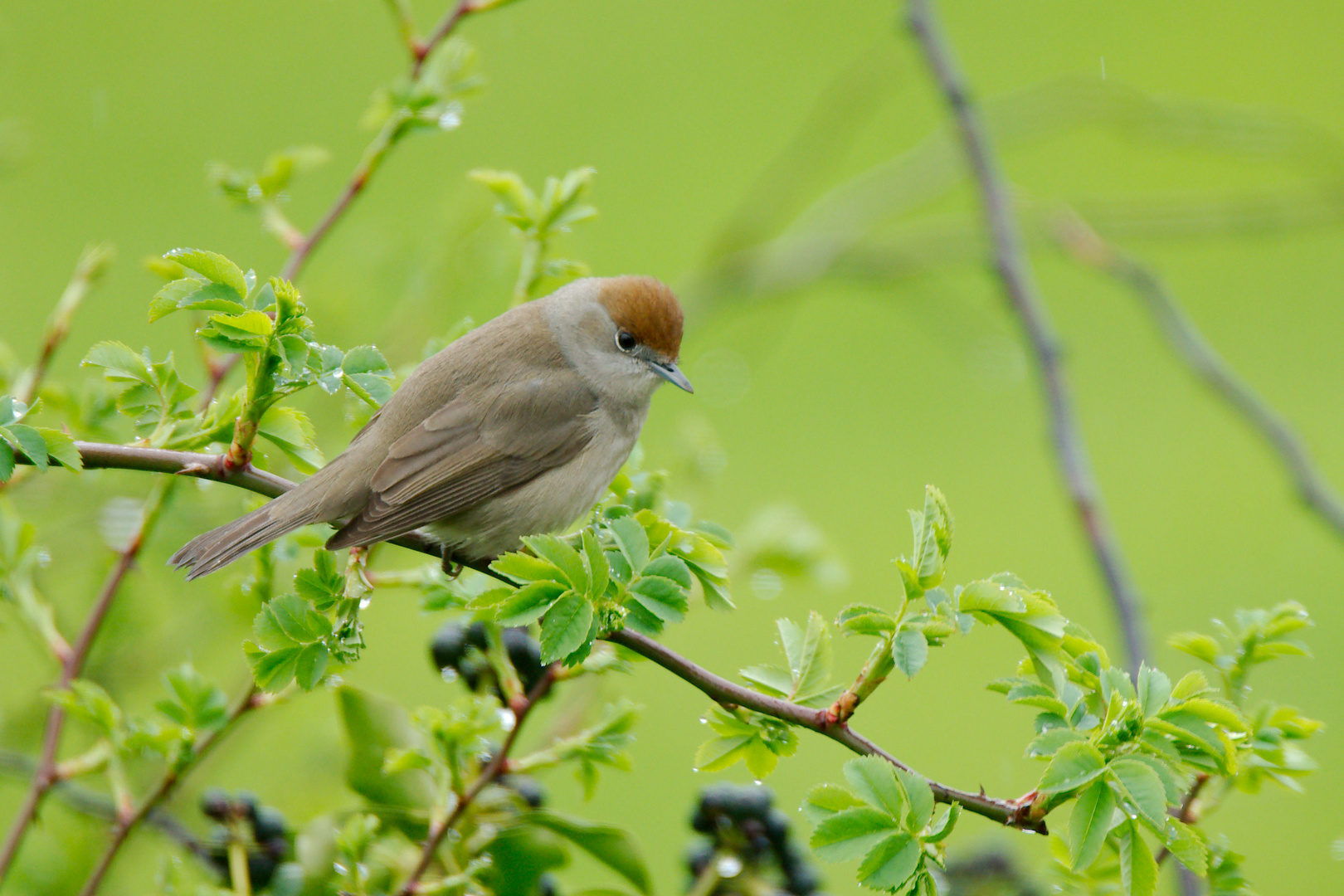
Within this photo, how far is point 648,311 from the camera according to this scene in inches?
117

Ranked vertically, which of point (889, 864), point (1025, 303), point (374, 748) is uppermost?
point (1025, 303)

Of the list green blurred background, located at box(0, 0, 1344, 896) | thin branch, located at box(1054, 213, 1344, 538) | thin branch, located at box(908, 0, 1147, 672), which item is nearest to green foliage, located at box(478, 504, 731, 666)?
thin branch, located at box(908, 0, 1147, 672)

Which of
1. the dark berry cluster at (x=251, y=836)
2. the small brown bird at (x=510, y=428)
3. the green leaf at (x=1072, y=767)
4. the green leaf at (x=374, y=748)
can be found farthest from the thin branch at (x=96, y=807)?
the green leaf at (x=1072, y=767)

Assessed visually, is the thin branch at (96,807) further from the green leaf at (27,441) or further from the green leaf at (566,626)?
the green leaf at (566,626)

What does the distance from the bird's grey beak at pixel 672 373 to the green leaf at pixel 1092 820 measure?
1760 mm

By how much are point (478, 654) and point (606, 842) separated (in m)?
0.39

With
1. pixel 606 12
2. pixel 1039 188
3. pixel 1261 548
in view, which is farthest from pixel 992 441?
pixel 606 12

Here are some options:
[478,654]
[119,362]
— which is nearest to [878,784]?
[478,654]

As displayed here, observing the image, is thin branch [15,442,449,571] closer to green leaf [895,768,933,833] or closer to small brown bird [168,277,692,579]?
small brown bird [168,277,692,579]

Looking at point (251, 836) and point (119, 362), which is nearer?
point (119, 362)

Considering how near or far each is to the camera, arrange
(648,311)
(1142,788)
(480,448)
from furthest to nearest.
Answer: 1. (648,311)
2. (480,448)
3. (1142,788)

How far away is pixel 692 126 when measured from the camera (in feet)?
27.8

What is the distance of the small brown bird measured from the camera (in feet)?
7.57

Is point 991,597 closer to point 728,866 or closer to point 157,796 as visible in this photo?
point 728,866
